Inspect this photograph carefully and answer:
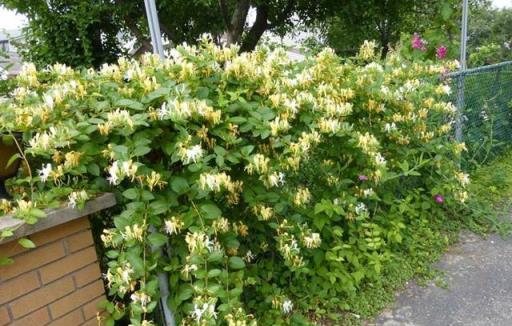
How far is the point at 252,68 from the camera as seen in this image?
193 centimetres

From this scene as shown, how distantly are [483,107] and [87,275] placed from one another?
4.71 metres

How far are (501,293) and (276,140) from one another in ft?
5.85

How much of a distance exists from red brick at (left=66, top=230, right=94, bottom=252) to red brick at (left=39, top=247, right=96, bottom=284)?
0.02 meters

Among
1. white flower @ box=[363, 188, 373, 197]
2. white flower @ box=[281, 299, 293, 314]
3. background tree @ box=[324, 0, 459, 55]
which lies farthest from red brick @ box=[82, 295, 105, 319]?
background tree @ box=[324, 0, 459, 55]

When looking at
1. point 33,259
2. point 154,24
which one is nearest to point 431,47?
point 154,24

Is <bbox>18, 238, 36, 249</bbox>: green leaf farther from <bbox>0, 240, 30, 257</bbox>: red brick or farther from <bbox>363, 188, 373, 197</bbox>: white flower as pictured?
<bbox>363, 188, 373, 197</bbox>: white flower

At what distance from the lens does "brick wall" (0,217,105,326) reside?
147 cm

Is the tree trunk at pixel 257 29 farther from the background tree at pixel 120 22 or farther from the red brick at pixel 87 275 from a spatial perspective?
the red brick at pixel 87 275

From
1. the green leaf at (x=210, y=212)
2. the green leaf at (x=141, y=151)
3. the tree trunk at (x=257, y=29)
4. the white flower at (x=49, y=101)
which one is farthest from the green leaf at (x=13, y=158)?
the tree trunk at (x=257, y=29)

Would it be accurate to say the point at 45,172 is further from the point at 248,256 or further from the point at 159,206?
the point at 248,256

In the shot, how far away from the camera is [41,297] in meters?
1.56

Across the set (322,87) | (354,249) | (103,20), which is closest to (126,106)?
(322,87)

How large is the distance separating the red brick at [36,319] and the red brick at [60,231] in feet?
0.82

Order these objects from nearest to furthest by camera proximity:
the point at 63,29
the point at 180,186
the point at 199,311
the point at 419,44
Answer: the point at 199,311, the point at 180,186, the point at 419,44, the point at 63,29
